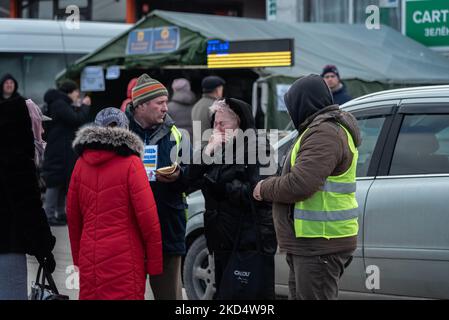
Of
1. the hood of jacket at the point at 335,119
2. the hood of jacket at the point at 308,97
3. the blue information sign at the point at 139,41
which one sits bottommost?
the hood of jacket at the point at 335,119

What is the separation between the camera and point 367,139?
6855 millimetres

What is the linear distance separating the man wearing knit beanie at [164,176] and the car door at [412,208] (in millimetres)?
1339

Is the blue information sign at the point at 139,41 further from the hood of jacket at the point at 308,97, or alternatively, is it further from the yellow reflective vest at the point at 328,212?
the yellow reflective vest at the point at 328,212

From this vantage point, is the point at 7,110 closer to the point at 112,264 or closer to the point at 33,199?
the point at 33,199

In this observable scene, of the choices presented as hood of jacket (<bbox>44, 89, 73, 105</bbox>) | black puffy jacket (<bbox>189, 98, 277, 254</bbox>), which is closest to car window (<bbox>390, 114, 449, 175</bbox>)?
black puffy jacket (<bbox>189, 98, 277, 254</bbox>)

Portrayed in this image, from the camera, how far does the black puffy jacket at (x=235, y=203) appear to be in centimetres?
591

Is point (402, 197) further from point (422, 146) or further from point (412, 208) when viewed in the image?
point (422, 146)

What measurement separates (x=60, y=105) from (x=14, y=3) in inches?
573

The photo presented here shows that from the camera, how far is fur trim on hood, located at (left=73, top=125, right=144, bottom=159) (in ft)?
17.4

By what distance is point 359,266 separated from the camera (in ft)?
21.5

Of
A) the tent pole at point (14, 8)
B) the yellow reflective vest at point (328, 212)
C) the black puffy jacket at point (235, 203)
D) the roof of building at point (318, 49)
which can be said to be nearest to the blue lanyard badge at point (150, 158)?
the black puffy jacket at point (235, 203)

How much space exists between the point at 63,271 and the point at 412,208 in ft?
14.8

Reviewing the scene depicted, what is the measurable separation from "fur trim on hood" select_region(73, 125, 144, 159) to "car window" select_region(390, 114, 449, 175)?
207 centimetres

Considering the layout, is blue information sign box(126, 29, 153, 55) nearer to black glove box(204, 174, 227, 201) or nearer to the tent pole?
black glove box(204, 174, 227, 201)
